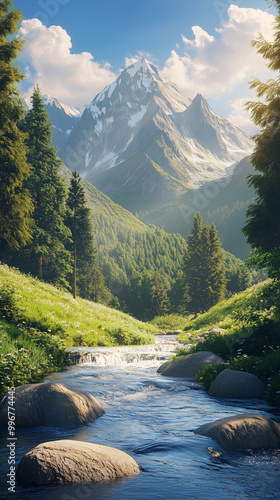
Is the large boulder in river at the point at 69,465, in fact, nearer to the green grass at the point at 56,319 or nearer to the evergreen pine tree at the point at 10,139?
the green grass at the point at 56,319

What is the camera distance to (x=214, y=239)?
58.0 meters

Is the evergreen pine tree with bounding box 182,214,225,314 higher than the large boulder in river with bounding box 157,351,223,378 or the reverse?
higher

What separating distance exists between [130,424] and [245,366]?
492 centimetres

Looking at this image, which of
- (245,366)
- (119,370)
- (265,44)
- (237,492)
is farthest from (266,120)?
(237,492)

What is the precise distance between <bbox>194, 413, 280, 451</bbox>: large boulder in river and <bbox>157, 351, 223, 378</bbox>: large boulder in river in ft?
19.1

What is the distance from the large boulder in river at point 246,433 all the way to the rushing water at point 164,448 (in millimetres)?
200

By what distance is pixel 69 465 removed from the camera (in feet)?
15.1

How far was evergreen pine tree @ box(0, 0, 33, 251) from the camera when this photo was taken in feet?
62.1

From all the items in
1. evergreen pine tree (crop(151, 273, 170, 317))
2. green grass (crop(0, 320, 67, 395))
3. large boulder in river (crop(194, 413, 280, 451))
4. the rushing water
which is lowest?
the rushing water

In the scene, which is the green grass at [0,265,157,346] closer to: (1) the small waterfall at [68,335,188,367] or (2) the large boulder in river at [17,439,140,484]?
(1) the small waterfall at [68,335,188,367]

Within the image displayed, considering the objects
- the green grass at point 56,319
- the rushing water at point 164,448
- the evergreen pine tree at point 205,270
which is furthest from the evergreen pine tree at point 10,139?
the evergreen pine tree at point 205,270

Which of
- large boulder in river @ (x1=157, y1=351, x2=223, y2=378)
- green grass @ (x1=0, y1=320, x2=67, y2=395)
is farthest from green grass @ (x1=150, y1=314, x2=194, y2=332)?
large boulder in river @ (x1=157, y1=351, x2=223, y2=378)

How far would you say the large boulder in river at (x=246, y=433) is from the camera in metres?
5.94

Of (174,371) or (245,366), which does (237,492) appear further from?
(174,371)
